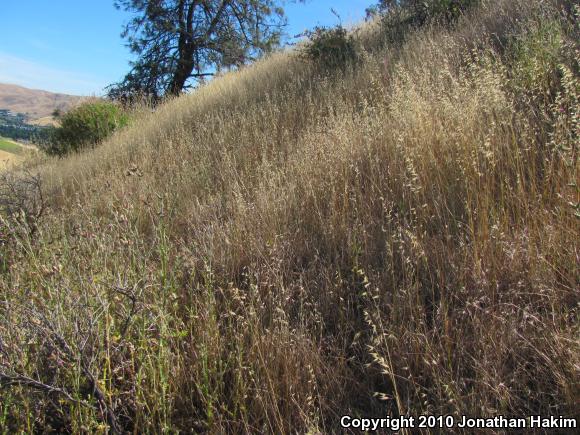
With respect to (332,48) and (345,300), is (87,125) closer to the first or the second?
(332,48)

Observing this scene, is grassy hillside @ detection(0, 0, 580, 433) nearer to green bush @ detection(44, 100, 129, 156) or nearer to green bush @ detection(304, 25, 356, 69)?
green bush @ detection(304, 25, 356, 69)

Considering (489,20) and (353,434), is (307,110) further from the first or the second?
(353,434)

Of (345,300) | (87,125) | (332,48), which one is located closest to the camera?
(345,300)

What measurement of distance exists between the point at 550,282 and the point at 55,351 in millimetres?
2309

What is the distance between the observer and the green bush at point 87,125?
1148cm

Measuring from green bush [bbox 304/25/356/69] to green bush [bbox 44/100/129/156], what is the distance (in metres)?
6.18

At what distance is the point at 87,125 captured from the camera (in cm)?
1175

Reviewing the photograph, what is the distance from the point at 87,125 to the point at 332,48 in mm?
7941

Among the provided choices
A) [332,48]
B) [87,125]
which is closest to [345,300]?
[332,48]

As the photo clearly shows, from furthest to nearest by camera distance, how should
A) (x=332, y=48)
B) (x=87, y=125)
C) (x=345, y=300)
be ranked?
(x=87, y=125)
(x=332, y=48)
(x=345, y=300)

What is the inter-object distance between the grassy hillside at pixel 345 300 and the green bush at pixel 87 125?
898cm

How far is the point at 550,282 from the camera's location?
1.86 meters

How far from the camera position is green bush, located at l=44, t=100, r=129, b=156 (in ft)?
37.7

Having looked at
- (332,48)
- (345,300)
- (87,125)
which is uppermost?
(332,48)
